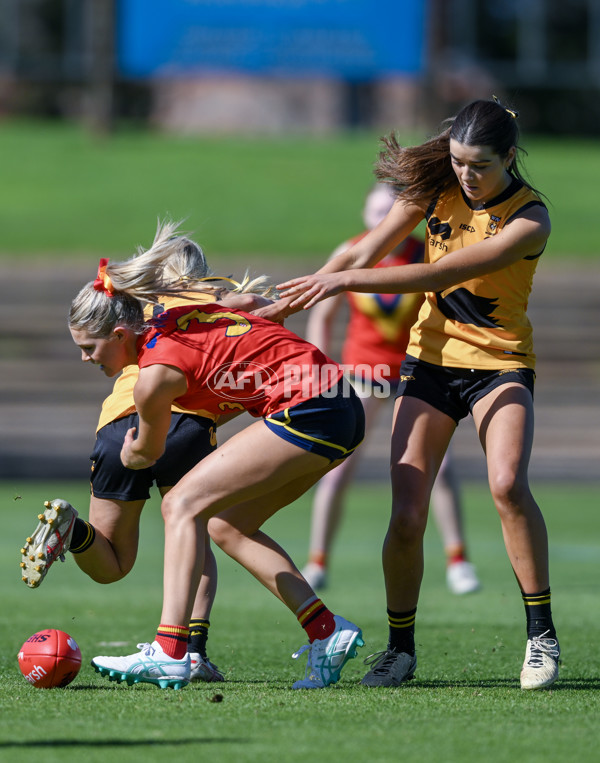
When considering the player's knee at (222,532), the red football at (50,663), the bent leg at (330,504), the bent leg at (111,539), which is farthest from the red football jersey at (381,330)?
the red football at (50,663)

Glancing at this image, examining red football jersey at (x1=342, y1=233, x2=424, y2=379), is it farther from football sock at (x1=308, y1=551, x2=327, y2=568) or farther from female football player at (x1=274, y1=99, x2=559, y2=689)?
female football player at (x1=274, y1=99, x2=559, y2=689)

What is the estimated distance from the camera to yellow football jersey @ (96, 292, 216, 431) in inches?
185

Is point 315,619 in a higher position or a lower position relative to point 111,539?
lower

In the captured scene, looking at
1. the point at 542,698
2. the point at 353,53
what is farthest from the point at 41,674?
the point at 353,53

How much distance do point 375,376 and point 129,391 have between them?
267 centimetres

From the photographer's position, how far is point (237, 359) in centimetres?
438

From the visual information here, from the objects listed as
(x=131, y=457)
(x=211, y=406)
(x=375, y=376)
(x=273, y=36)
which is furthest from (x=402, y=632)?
(x=273, y=36)

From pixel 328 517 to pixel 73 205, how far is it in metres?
20.0

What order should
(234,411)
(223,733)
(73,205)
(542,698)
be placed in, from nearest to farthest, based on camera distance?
(223,733) → (542,698) → (234,411) → (73,205)

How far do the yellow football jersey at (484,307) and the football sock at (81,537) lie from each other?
1.46 meters

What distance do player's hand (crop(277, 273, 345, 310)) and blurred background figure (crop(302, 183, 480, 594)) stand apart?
9.00 ft

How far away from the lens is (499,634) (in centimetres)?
593

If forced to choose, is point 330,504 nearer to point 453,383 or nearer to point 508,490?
point 453,383

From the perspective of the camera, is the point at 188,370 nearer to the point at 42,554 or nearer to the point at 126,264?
the point at 126,264
